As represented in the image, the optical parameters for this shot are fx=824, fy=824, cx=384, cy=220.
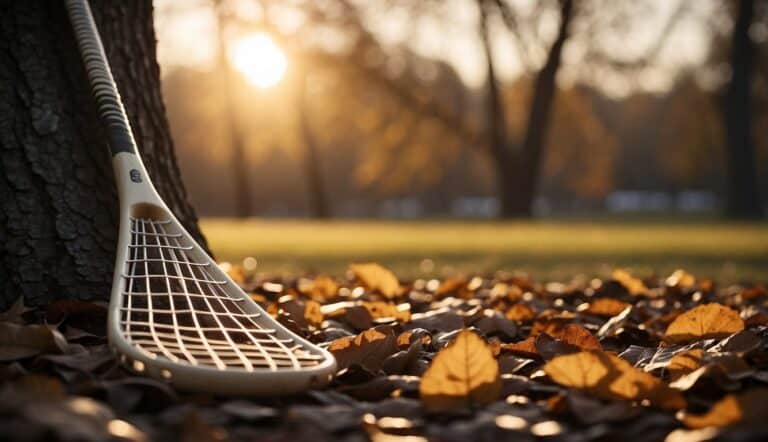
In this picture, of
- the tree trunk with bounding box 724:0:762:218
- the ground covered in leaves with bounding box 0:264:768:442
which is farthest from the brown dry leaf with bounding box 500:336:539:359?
the tree trunk with bounding box 724:0:762:218

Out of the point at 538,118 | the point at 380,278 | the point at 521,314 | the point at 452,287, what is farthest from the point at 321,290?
the point at 538,118

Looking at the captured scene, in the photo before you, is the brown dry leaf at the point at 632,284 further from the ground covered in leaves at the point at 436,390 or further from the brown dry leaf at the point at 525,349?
the brown dry leaf at the point at 525,349

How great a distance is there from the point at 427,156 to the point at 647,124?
2495cm

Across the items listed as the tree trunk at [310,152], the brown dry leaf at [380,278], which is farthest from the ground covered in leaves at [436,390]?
the tree trunk at [310,152]

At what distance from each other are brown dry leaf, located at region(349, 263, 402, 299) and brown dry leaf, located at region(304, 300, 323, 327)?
0.61 meters

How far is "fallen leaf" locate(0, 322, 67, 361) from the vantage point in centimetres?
170

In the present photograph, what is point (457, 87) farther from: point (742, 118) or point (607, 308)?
point (607, 308)

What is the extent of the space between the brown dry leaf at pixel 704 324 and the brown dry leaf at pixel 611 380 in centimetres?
61

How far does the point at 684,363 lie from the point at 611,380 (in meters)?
0.29

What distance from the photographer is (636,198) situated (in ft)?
206

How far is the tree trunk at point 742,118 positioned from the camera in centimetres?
1914

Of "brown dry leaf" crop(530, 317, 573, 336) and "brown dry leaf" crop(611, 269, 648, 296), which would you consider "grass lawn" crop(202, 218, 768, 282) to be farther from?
"brown dry leaf" crop(530, 317, 573, 336)

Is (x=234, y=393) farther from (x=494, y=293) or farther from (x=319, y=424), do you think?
(x=494, y=293)

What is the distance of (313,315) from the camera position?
2.41 meters
